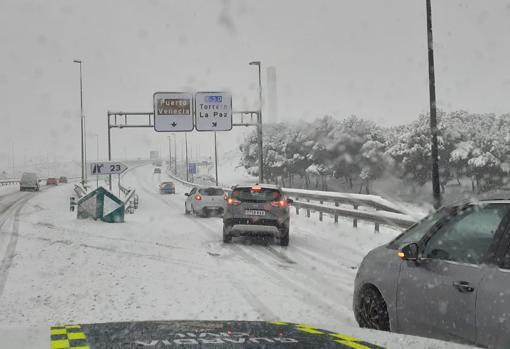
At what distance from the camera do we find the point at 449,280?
439cm

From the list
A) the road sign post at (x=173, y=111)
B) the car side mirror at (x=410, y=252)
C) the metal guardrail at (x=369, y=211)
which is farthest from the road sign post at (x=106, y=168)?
the car side mirror at (x=410, y=252)

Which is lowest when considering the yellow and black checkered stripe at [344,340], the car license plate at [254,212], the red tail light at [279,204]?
the yellow and black checkered stripe at [344,340]

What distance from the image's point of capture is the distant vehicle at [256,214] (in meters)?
14.4

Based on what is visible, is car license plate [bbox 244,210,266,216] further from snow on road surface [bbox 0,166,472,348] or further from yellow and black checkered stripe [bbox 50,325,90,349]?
yellow and black checkered stripe [bbox 50,325,90,349]

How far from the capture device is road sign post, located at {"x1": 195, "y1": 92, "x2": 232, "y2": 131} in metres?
32.4

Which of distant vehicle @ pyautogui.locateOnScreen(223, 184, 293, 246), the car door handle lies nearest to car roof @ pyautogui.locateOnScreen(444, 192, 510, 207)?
the car door handle

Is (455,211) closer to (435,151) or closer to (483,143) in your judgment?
(435,151)

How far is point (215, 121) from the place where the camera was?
32562 millimetres

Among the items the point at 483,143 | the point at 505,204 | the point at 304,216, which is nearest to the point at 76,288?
the point at 505,204

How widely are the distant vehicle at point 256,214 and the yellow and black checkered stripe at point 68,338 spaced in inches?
409

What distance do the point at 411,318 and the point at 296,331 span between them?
50.8 inches

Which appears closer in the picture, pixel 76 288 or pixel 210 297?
pixel 210 297

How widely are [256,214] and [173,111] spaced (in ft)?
61.8

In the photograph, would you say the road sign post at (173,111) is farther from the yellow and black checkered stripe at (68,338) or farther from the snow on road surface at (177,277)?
the yellow and black checkered stripe at (68,338)
